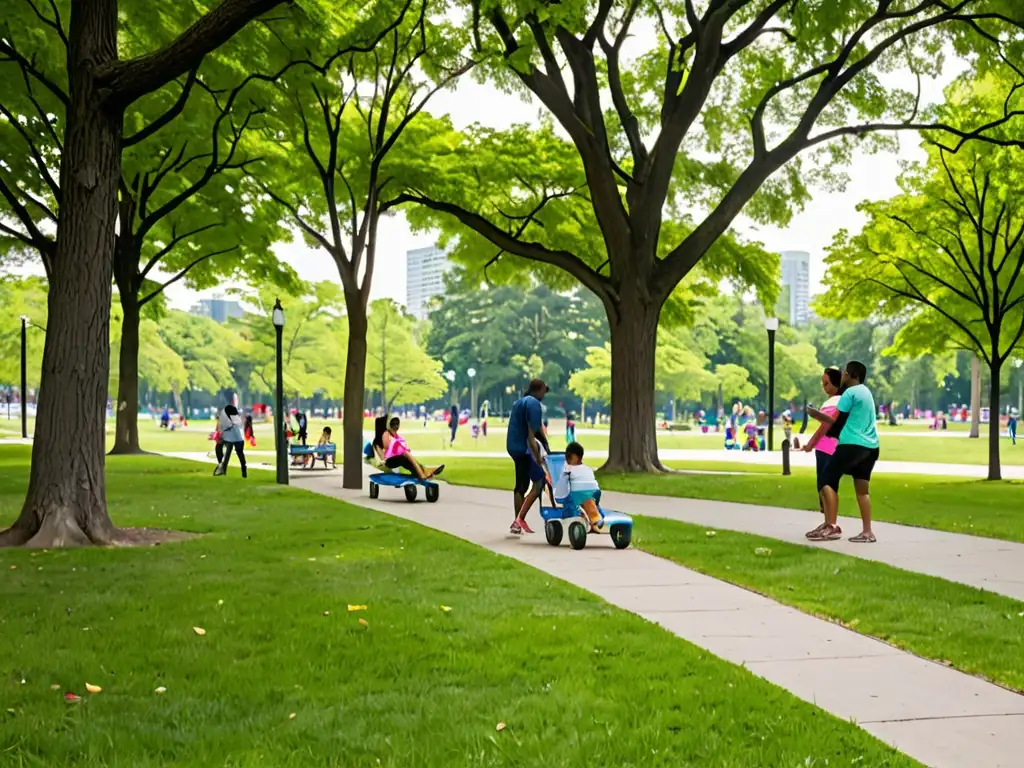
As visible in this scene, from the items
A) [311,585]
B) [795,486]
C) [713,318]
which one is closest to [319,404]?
[713,318]

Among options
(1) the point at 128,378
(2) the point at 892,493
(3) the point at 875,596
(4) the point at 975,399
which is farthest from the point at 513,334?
(3) the point at 875,596

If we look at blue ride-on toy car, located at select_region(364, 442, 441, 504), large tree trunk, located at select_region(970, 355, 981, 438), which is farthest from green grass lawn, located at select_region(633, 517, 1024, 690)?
large tree trunk, located at select_region(970, 355, 981, 438)

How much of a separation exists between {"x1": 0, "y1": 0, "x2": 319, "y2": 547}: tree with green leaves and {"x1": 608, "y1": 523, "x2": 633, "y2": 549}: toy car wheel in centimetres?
529

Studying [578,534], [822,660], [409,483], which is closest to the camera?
[822,660]

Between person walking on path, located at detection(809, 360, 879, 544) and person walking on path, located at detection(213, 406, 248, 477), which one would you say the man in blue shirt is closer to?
person walking on path, located at detection(809, 360, 879, 544)

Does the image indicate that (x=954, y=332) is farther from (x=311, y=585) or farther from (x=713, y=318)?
(x=713, y=318)

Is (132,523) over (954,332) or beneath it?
beneath

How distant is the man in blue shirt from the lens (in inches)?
456

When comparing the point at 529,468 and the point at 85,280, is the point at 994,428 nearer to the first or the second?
the point at 529,468

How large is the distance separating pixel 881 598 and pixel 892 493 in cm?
1067

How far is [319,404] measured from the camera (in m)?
140

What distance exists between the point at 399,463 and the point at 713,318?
249ft

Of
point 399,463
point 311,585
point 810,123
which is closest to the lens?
point 311,585

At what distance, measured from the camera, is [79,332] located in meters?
11.2
